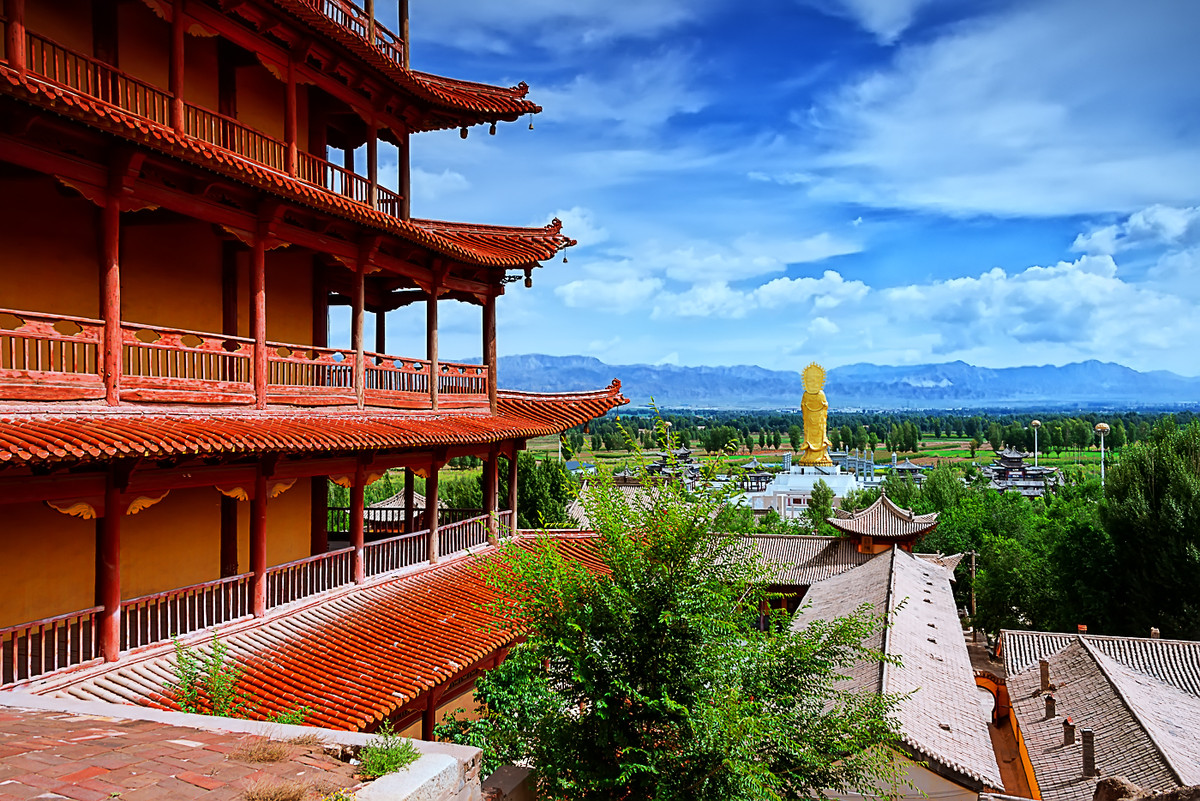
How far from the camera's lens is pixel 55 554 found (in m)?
9.46

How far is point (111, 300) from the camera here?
8.65 metres

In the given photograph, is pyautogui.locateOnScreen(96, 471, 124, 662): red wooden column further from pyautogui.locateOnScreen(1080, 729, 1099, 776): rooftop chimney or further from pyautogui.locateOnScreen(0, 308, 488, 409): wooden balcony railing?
pyautogui.locateOnScreen(1080, 729, 1099, 776): rooftop chimney

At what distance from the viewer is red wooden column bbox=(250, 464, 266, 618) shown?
1038 cm

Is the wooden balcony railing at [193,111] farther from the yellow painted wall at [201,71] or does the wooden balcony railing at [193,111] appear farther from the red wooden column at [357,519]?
the red wooden column at [357,519]

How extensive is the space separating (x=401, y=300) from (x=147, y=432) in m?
8.84

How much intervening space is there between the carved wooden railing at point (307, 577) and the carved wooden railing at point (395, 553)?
0.38m

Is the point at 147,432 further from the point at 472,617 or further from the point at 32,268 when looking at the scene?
the point at 472,617

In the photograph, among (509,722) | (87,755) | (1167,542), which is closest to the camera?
(87,755)

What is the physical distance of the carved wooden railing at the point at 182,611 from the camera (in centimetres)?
899

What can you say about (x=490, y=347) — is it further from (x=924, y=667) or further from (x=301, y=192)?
(x=924, y=667)

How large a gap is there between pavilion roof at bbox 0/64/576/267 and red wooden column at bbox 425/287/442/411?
1016 millimetres

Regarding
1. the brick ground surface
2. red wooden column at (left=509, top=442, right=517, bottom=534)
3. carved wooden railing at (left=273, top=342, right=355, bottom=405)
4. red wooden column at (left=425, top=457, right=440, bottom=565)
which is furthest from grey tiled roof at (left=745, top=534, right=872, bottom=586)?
the brick ground surface

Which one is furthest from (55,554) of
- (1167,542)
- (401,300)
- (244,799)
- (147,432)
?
(1167,542)

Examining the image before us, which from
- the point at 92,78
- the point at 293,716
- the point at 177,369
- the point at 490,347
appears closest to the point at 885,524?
the point at 490,347
